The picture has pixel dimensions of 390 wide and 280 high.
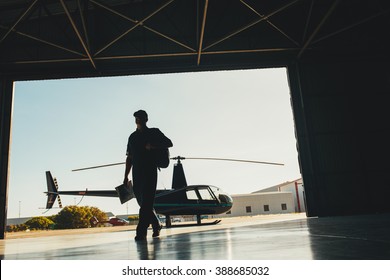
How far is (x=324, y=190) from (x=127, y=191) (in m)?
6.50

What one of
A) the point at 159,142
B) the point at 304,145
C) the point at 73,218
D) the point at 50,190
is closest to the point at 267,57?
the point at 304,145

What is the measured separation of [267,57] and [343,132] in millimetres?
3212

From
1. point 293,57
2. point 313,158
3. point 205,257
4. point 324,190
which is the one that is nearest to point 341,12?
point 293,57

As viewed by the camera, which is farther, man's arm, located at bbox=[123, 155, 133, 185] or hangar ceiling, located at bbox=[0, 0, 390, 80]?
hangar ceiling, located at bbox=[0, 0, 390, 80]

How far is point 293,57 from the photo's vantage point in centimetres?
891

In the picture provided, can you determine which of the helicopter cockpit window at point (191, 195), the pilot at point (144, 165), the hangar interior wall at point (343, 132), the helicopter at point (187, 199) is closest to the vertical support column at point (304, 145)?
the hangar interior wall at point (343, 132)

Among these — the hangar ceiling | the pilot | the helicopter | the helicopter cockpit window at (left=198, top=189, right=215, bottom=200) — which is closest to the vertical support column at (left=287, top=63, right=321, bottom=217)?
the hangar ceiling

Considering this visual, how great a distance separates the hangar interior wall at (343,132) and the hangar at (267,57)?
3 centimetres

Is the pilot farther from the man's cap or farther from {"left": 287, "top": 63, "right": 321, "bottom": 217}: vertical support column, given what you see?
{"left": 287, "top": 63, "right": 321, "bottom": 217}: vertical support column

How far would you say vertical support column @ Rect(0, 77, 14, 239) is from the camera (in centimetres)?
788

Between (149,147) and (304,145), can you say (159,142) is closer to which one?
(149,147)

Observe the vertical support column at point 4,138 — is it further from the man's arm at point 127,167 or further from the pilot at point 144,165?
the pilot at point 144,165

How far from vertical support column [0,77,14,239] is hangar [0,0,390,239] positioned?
1.1 inches
